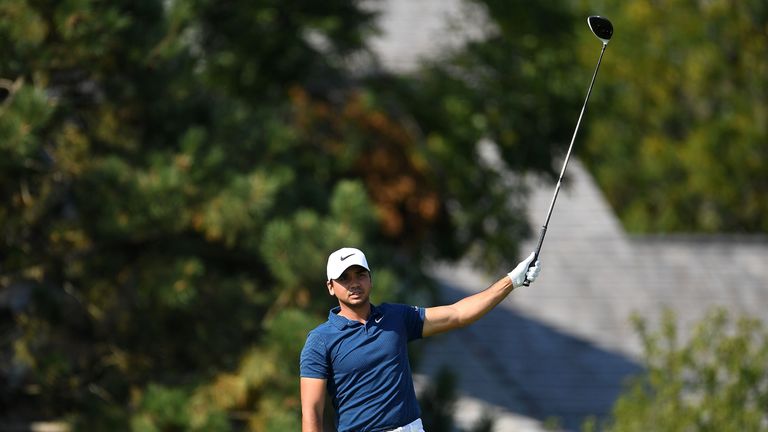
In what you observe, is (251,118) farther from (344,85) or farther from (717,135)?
(717,135)

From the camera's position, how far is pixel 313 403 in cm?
550

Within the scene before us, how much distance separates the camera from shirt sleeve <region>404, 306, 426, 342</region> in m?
5.75

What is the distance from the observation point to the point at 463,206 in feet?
47.6

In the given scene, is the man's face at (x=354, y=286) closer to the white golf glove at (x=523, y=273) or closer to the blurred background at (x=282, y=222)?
the white golf glove at (x=523, y=273)

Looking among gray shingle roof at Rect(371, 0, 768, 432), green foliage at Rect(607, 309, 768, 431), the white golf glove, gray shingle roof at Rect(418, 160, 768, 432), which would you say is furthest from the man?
gray shingle roof at Rect(418, 160, 768, 432)

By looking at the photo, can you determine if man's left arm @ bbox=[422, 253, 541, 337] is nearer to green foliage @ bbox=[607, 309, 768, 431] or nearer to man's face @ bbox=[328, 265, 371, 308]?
man's face @ bbox=[328, 265, 371, 308]

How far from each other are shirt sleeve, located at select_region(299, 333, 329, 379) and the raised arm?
0.02 meters

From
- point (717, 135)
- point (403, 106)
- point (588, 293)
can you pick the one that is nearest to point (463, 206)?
point (403, 106)

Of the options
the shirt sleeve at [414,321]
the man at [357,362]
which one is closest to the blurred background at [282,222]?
the shirt sleeve at [414,321]

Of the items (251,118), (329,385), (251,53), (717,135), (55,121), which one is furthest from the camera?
(717,135)

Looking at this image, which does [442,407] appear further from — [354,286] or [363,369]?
[354,286]

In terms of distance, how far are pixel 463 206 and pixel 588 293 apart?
7.35m

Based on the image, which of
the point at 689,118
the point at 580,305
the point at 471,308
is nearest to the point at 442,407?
the point at 471,308

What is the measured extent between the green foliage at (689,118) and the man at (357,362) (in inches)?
993
